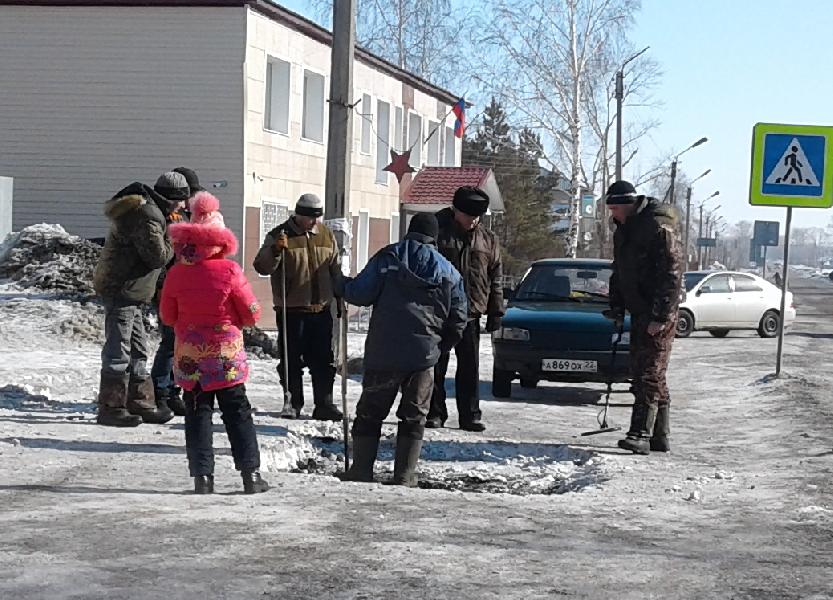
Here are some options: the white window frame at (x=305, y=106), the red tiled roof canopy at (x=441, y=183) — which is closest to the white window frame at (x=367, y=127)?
the red tiled roof canopy at (x=441, y=183)

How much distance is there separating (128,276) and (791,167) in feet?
30.5

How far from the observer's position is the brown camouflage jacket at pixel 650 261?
32.7ft

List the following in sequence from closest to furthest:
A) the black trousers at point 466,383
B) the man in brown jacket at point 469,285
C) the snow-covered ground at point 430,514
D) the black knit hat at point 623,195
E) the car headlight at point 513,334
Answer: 1. the snow-covered ground at point 430,514
2. the black knit hat at point 623,195
3. the man in brown jacket at point 469,285
4. the black trousers at point 466,383
5. the car headlight at point 513,334

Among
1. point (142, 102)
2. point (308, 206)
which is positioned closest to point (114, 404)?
point (308, 206)

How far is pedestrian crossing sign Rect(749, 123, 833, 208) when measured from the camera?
53.4 ft

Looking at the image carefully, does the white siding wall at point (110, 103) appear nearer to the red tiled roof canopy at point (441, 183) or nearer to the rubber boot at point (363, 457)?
the red tiled roof canopy at point (441, 183)

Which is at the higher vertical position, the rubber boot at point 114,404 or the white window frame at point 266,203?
the white window frame at point 266,203

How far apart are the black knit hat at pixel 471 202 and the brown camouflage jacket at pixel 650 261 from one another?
4.33ft

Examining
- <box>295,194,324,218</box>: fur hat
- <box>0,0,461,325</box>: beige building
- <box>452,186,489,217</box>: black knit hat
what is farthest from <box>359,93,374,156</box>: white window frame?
<box>295,194,324,218</box>: fur hat

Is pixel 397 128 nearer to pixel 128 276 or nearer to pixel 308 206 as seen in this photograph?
pixel 308 206

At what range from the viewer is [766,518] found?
7684mm

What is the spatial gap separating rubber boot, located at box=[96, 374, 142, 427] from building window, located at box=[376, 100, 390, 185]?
23379 mm

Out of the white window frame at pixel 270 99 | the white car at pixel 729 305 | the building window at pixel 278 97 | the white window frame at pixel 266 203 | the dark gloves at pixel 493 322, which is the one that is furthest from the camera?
the white car at pixel 729 305

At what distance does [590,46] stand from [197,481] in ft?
142
